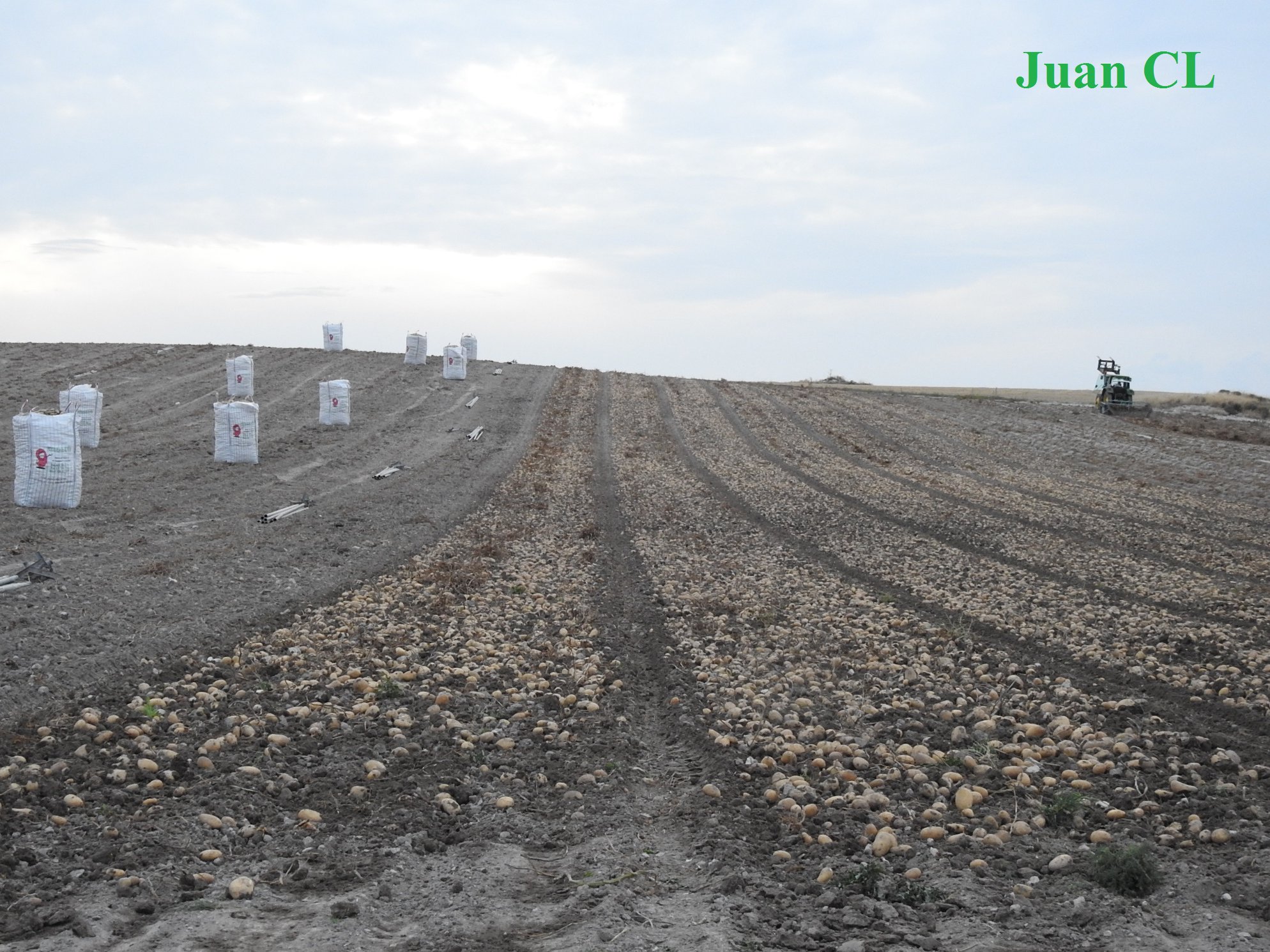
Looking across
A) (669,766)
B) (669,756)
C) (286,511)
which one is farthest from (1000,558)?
(286,511)

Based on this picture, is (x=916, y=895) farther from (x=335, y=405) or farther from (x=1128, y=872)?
(x=335, y=405)

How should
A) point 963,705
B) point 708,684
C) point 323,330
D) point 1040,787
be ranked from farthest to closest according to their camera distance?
point 323,330 → point 708,684 → point 963,705 → point 1040,787

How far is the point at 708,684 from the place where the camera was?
816 centimetres

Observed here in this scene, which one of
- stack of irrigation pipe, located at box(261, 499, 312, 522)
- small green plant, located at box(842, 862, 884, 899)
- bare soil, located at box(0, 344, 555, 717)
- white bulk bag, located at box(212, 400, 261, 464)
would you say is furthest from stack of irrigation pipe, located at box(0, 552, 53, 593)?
small green plant, located at box(842, 862, 884, 899)

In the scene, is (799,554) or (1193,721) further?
(799,554)

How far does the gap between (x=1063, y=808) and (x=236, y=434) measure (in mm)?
17126

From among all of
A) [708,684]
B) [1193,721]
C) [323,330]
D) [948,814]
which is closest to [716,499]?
[708,684]

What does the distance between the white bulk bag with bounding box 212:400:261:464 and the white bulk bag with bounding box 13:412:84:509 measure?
485cm

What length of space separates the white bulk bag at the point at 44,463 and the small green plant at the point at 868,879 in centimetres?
1311

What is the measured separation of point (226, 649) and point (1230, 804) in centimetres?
804

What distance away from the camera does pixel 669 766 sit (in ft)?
21.6

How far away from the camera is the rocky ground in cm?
464

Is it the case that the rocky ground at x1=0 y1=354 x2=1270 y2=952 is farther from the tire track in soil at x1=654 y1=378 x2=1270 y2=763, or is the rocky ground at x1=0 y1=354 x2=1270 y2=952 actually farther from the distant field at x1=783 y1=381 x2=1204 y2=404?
the distant field at x1=783 y1=381 x2=1204 y2=404

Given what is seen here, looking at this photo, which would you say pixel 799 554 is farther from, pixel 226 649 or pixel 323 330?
pixel 323 330
